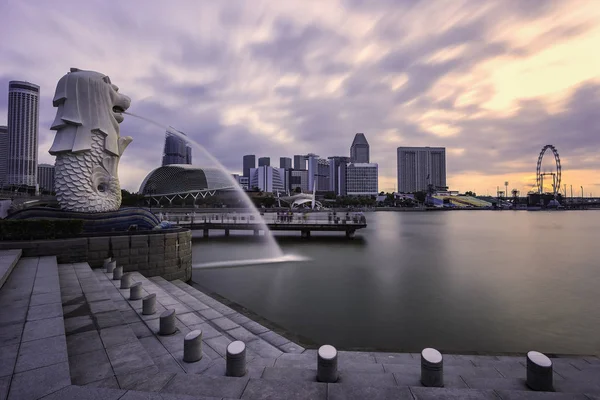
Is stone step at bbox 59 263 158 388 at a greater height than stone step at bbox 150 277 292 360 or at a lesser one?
greater

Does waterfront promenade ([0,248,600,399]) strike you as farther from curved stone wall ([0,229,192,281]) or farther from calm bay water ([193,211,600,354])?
curved stone wall ([0,229,192,281])

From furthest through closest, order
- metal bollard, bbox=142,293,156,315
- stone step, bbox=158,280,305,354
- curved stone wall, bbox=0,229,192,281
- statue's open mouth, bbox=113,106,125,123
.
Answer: statue's open mouth, bbox=113,106,125,123 → curved stone wall, bbox=0,229,192,281 → metal bollard, bbox=142,293,156,315 → stone step, bbox=158,280,305,354

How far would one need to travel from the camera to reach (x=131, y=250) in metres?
15.6

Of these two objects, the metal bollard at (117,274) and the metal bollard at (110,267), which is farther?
the metal bollard at (110,267)

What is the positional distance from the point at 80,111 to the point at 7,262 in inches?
467

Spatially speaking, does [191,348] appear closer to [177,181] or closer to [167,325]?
[167,325]

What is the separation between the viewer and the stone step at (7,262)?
29.9 feet

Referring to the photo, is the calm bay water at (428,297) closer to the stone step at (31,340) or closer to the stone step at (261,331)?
the stone step at (261,331)

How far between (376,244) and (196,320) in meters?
29.0

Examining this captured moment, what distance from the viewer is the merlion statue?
18.8m

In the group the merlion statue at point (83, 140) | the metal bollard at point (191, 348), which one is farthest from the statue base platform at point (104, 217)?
the metal bollard at point (191, 348)

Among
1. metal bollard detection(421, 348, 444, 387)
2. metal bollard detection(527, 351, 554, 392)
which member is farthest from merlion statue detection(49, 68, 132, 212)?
metal bollard detection(527, 351, 554, 392)

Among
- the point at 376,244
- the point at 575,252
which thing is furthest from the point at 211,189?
the point at 575,252

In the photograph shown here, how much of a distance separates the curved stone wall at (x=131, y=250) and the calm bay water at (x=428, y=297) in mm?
2281
